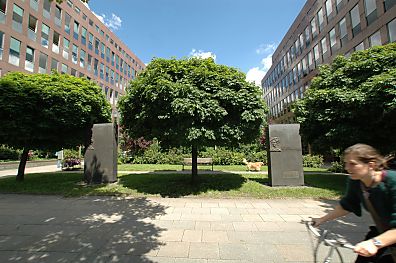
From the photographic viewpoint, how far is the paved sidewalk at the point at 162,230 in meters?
3.80

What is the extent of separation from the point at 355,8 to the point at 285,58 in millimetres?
19887

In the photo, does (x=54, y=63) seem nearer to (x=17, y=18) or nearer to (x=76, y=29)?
(x=17, y=18)

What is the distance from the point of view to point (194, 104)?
759 centimetres

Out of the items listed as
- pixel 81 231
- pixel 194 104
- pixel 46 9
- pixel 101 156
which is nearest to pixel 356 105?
pixel 194 104

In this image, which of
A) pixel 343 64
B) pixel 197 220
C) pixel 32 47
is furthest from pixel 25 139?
pixel 32 47

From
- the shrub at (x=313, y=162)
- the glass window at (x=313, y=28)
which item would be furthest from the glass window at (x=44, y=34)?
Answer: the glass window at (x=313, y=28)

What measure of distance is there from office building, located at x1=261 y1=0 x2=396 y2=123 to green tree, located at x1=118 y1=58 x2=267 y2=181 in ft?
54.8

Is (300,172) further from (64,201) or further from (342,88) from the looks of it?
(64,201)

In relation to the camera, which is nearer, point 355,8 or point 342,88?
point 342,88

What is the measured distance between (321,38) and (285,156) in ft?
80.0

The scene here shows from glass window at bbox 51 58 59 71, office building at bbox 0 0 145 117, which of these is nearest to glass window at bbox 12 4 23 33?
office building at bbox 0 0 145 117

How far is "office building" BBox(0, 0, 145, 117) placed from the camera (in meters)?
24.2

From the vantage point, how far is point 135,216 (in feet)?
19.6

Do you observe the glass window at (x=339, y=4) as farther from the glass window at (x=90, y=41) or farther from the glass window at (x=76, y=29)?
the glass window at (x=90, y=41)
